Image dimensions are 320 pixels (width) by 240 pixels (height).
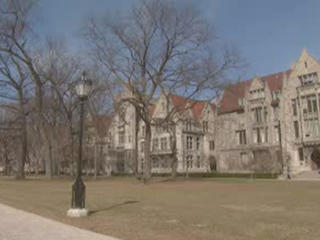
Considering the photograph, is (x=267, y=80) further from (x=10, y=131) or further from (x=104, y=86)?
(x=10, y=131)

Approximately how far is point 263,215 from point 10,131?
4516cm

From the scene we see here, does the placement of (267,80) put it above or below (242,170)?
A: above

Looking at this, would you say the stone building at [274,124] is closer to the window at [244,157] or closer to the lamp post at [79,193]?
the window at [244,157]

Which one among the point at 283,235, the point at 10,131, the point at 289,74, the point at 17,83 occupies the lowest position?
the point at 283,235

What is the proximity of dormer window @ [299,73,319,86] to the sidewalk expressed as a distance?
46.5 meters

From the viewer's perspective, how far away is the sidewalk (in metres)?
7.64

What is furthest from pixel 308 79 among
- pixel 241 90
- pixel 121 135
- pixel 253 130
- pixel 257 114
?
pixel 121 135

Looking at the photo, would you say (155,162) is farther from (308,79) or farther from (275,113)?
(308,79)

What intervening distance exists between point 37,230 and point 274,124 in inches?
1949

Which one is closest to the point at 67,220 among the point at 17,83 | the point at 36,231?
the point at 36,231

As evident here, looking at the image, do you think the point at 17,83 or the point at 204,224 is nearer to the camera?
the point at 204,224

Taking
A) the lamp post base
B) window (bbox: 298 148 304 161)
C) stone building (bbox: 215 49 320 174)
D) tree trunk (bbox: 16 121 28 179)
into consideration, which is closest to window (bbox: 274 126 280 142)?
stone building (bbox: 215 49 320 174)

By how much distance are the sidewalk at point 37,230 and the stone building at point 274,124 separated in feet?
111

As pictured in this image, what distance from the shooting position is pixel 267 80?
192 feet
